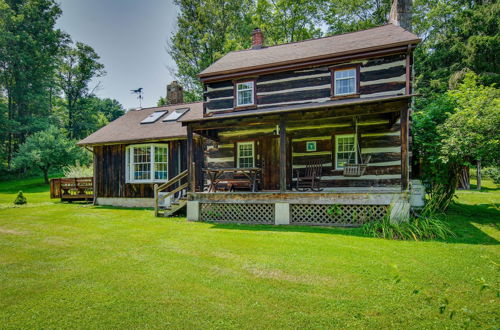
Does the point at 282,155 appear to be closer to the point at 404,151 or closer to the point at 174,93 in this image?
the point at 404,151

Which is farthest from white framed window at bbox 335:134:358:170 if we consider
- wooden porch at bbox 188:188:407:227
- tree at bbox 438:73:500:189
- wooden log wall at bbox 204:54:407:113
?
tree at bbox 438:73:500:189

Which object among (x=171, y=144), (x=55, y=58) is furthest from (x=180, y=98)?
(x=55, y=58)

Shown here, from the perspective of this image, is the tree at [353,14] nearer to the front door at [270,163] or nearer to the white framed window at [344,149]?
the front door at [270,163]

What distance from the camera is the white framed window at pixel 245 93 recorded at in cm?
1275

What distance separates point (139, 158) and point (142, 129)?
1694 mm

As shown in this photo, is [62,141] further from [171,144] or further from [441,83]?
[441,83]

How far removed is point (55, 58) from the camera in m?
37.7

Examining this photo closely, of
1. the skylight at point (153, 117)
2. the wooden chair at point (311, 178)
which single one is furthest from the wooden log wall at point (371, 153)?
the skylight at point (153, 117)

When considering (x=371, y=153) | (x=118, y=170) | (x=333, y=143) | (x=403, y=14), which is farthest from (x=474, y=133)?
(x=118, y=170)

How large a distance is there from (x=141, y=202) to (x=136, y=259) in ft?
30.7

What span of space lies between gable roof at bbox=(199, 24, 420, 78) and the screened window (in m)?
3.35

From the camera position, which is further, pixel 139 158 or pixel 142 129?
pixel 142 129

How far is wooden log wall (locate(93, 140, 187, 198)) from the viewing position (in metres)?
14.1

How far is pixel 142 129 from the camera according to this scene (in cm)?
1543
